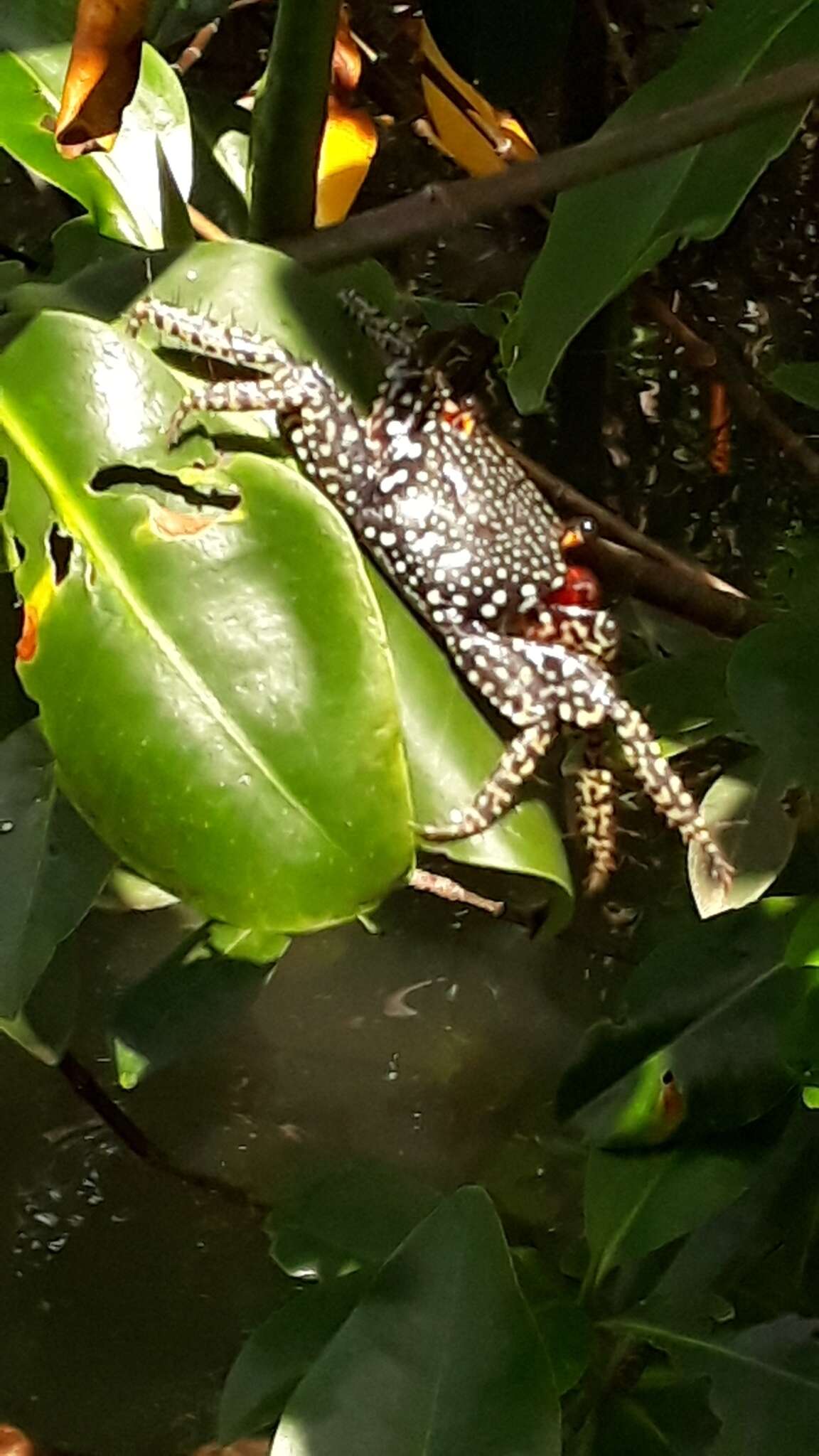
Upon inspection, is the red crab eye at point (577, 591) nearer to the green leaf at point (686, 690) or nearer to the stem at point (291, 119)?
the green leaf at point (686, 690)

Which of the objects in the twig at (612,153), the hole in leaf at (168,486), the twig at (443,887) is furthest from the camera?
the twig at (443,887)

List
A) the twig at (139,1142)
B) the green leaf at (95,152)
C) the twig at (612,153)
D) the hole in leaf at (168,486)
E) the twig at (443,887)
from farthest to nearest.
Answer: the twig at (139,1142), the twig at (443,887), the green leaf at (95,152), the hole in leaf at (168,486), the twig at (612,153)

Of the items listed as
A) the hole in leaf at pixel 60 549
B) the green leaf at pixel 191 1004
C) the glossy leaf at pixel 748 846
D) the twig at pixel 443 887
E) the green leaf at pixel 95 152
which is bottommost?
the glossy leaf at pixel 748 846

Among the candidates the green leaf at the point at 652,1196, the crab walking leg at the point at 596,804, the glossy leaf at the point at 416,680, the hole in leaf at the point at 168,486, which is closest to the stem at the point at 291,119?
the glossy leaf at the point at 416,680

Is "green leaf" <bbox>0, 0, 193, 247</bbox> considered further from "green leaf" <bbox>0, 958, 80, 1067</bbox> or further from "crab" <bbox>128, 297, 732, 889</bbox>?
"green leaf" <bbox>0, 958, 80, 1067</bbox>

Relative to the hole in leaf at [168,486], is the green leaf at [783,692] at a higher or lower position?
lower

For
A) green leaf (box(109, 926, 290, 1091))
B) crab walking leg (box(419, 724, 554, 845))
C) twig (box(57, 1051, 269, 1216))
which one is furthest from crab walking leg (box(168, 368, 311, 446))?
twig (box(57, 1051, 269, 1216))

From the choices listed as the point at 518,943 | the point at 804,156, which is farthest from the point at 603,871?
the point at 804,156
